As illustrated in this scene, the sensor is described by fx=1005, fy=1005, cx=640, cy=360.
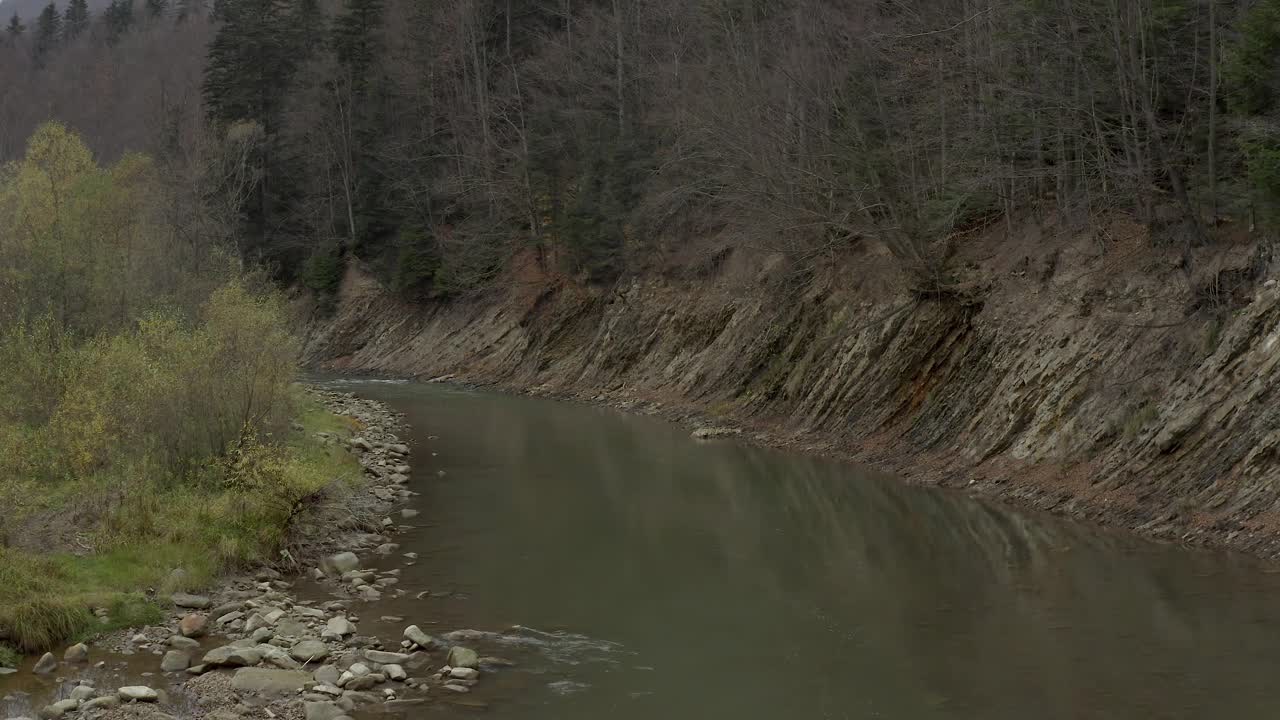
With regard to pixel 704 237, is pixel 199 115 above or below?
above

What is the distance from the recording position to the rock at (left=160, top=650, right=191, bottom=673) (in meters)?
11.1

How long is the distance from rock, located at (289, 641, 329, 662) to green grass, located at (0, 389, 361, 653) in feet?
7.69

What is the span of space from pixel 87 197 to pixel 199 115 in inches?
1634

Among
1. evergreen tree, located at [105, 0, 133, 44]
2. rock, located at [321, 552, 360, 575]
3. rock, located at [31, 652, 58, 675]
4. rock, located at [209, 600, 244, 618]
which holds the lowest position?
rock, located at [321, 552, 360, 575]

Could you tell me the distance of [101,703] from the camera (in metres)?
9.82

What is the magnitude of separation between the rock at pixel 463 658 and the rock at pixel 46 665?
4275 millimetres

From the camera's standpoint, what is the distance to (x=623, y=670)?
11.6 meters

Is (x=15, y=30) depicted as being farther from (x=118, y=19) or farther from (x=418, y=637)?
(x=418, y=637)

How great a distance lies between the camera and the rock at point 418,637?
39.8 ft

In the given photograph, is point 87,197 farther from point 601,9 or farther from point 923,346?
point 601,9

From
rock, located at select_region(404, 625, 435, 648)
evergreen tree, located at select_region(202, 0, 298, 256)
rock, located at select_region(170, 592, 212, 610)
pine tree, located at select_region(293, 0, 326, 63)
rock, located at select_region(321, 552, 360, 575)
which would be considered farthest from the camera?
pine tree, located at select_region(293, 0, 326, 63)

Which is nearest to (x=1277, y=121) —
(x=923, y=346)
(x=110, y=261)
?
(x=923, y=346)

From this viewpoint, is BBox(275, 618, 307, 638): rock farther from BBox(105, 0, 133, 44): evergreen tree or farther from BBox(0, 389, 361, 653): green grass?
BBox(105, 0, 133, 44): evergreen tree

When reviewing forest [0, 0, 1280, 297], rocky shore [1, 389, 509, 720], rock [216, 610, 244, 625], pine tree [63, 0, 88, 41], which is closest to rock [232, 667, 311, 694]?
rocky shore [1, 389, 509, 720]
